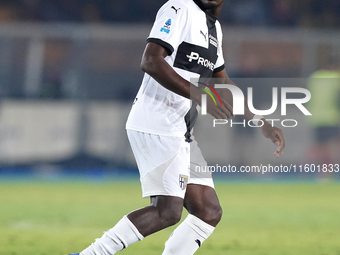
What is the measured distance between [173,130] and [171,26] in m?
0.59

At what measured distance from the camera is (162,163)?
9.71ft

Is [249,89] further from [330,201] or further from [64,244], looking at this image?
[64,244]

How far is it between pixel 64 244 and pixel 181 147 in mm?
1963

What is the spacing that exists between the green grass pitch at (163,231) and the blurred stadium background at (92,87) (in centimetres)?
111

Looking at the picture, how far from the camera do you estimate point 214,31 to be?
10.6 ft

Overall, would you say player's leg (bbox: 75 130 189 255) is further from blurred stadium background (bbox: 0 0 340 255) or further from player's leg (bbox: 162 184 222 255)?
blurred stadium background (bbox: 0 0 340 255)

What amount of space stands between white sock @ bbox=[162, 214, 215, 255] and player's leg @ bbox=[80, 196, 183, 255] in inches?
11.6

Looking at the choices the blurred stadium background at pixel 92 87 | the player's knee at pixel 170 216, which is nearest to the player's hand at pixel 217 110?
the player's knee at pixel 170 216

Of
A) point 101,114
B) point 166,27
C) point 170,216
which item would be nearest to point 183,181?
point 170,216

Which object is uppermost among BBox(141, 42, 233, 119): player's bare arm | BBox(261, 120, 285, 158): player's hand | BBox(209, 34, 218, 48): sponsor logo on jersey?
BBox(209, 34, 218, 48): sponsor logo on jersey

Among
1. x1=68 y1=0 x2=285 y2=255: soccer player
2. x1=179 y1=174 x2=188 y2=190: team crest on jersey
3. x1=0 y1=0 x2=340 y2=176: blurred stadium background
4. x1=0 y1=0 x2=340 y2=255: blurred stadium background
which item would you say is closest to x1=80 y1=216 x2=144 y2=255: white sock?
x1=68 y1=0 x2=285 y2=255: soccer player

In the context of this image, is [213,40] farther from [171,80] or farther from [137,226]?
[137,226]

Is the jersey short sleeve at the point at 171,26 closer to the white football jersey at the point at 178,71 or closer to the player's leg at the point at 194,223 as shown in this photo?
the white football jersey at the point at 178,71

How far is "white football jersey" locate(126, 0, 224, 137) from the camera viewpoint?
9.76 feet
